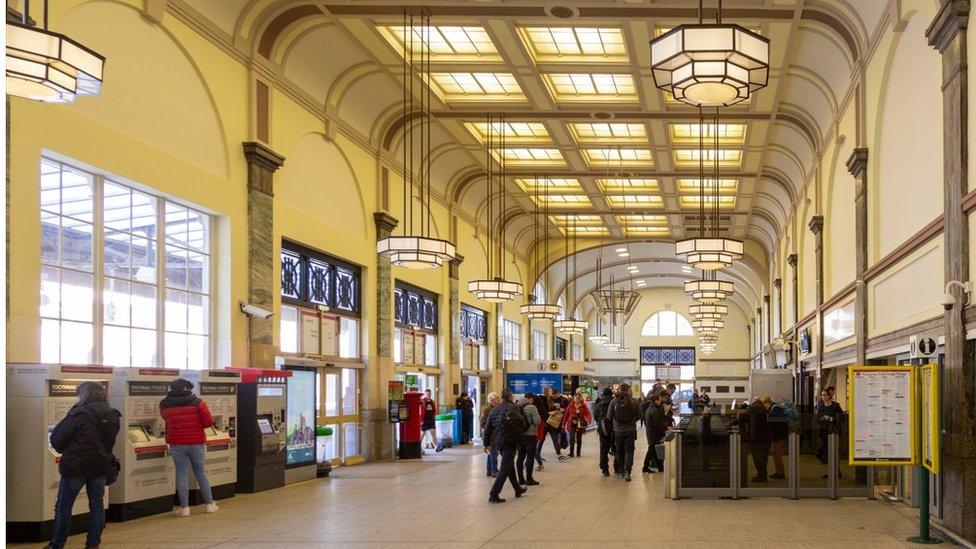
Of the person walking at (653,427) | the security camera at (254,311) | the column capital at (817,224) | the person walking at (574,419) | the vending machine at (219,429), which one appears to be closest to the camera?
the vending machine at (219,429)

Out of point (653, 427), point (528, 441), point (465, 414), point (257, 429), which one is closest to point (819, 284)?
point (653, 427)

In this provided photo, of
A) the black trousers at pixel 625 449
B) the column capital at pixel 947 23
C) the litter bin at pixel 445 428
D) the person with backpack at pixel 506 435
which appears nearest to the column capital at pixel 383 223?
the litter bin at pixel 445 428

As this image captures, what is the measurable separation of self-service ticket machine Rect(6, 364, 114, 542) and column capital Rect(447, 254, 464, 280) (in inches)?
652

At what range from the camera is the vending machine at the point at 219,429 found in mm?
12023

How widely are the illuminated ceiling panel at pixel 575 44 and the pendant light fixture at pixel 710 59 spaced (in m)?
6.73

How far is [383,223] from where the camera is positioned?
20.2 metres

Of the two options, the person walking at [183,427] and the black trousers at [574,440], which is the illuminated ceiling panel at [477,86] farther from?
the person walking at [183,427]

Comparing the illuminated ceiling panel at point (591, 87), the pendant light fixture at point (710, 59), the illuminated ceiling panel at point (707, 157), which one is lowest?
the pendant light fixture at point (710, 59)

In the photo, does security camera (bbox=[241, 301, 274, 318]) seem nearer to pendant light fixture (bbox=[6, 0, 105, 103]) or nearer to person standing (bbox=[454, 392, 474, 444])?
pendant light fixture (bbox=[6, 0, 105, 103])

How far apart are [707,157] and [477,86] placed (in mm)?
7733

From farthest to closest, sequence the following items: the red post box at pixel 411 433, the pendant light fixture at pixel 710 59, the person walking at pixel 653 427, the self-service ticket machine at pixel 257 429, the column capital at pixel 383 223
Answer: the red post box at pixel 411 433 < the column capital at pixel 383 223 < the person walking at pixel 653 427 < the self-service ticket machine at pixel 257 429 < the pendant light fixture at pixel 710 59

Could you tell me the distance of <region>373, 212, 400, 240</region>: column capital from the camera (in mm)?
19984

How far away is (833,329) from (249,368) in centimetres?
1016

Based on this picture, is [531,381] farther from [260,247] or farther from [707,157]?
[260,247]
